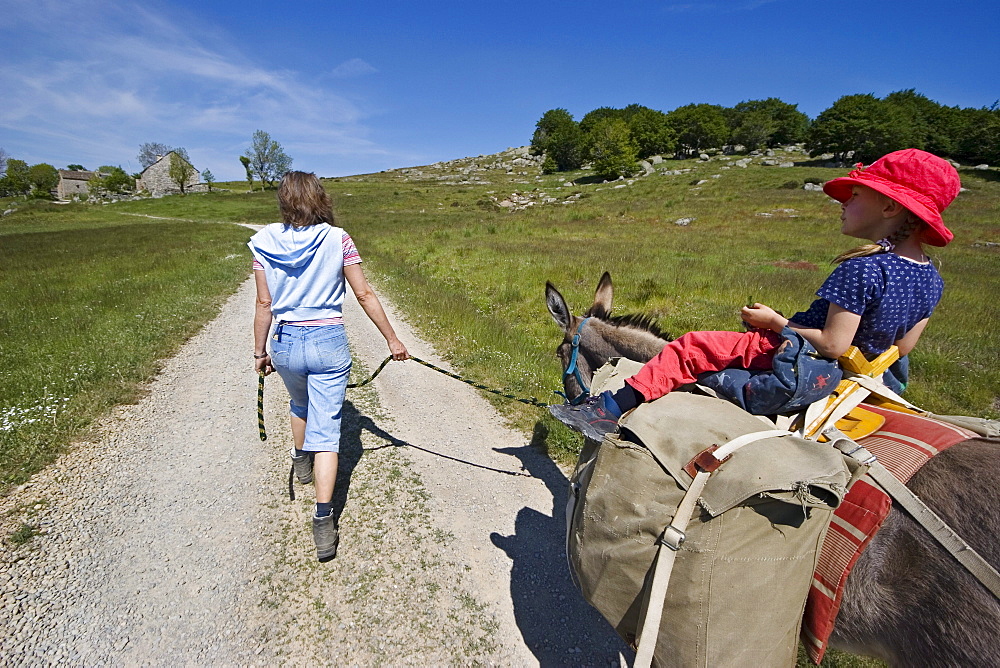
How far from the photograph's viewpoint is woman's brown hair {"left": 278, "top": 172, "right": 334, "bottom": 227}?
3209 millimetres

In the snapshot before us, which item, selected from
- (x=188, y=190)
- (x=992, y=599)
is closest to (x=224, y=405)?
(x=992, y=599)

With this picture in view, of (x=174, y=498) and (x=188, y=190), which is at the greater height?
(x=188, y=190)

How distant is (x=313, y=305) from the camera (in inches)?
132

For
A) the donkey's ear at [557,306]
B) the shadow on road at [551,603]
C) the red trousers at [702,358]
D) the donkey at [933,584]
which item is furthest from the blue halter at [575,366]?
the donkey at [933,584]

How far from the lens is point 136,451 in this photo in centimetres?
480

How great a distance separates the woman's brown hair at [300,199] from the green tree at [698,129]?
110m

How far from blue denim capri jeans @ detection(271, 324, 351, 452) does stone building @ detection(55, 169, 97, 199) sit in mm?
138480

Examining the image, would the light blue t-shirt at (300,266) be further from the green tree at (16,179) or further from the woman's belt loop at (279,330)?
the green tree at (16,179)

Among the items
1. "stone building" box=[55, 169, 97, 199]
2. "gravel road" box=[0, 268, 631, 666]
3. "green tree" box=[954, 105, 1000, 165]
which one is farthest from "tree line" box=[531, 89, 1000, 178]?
"stone building" box=[55, 169, 97, 199]

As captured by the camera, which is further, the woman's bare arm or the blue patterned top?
the woman's bare arm

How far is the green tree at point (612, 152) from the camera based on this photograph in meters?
70.1

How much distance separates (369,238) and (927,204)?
27028mm

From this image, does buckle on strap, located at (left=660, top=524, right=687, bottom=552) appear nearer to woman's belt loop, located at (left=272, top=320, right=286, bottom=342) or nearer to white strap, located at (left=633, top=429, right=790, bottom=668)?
white strap, located at (left=633, top=429, right=790, bottom=668)

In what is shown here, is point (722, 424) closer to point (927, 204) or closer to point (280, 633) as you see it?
point (927, 204)
